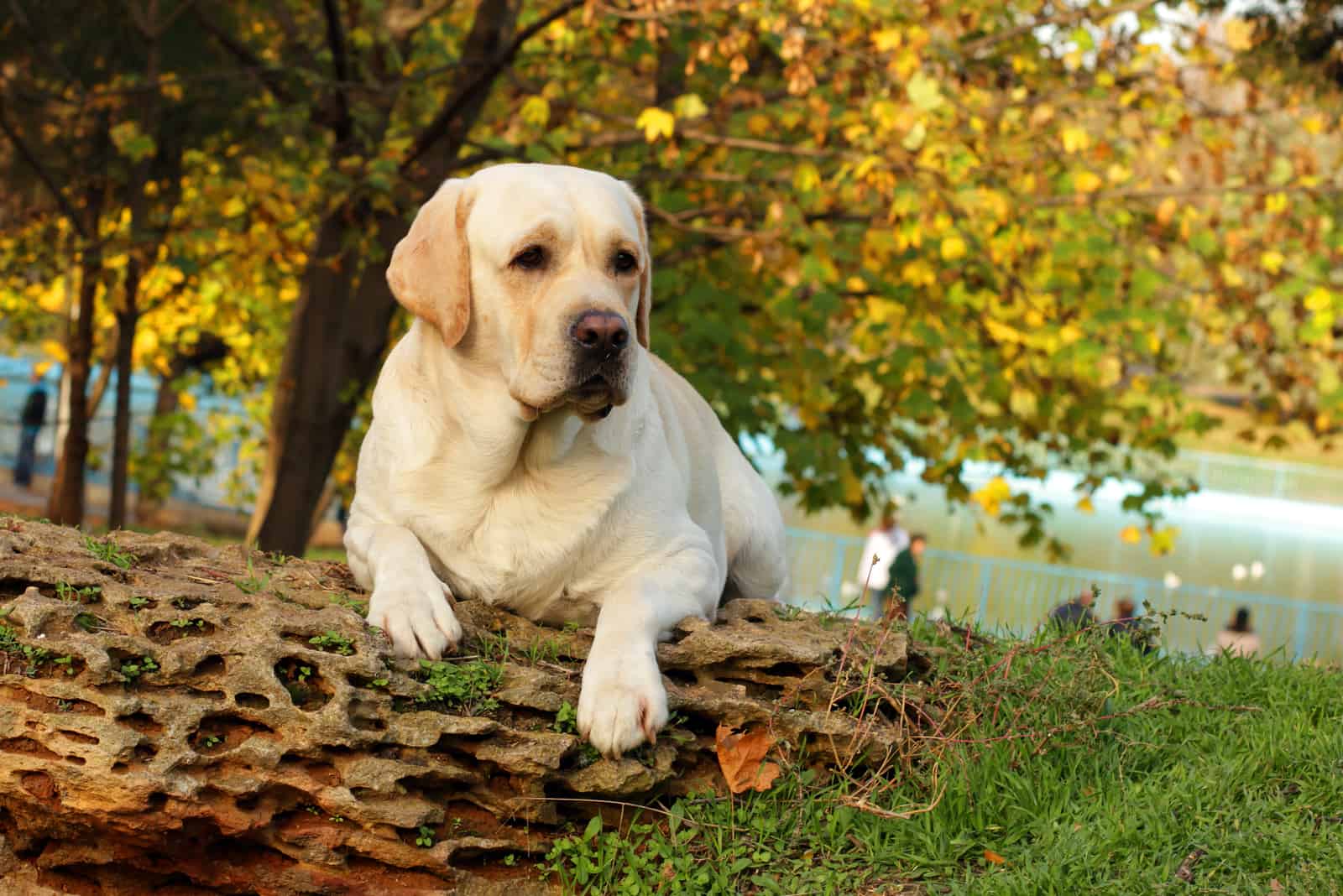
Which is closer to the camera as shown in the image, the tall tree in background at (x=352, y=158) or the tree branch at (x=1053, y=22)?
the tall tree in background at (x=352, y=158)

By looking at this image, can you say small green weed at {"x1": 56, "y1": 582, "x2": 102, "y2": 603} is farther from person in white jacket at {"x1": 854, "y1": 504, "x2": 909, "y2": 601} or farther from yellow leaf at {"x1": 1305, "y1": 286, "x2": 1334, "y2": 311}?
person in white jacket at {"x1": 854, "y1": 504, "x2": 909, "y2": 601}

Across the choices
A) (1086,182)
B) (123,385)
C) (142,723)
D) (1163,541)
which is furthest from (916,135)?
(123,385)

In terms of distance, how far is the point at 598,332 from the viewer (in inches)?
152

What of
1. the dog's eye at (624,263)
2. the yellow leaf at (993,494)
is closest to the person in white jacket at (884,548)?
the yellow leaf at (993,494)

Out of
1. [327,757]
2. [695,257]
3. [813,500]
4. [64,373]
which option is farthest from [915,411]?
[64,373]

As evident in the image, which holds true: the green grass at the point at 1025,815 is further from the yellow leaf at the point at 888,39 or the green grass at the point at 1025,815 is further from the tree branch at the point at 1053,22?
the tree branch at the point at 1053,22

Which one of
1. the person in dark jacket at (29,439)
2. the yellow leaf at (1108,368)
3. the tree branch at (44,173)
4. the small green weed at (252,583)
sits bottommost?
the person in dark jacket at (29,439)

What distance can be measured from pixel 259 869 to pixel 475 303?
5.71 ft

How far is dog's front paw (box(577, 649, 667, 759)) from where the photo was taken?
3545 millimetres

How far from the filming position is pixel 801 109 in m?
10.9

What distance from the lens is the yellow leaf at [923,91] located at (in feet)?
28.9

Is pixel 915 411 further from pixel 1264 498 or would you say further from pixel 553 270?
pixel 1264 498

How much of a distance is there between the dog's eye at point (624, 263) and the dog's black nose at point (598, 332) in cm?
35

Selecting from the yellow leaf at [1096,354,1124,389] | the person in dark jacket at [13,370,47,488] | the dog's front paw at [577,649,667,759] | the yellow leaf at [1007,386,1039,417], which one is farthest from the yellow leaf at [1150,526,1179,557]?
the person in dark jacket at [13,370,47,488]
